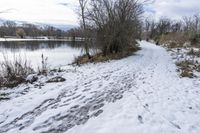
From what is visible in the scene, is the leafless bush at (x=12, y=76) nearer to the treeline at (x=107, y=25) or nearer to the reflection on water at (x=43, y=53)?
the reflection on water at (x=43, y=53)

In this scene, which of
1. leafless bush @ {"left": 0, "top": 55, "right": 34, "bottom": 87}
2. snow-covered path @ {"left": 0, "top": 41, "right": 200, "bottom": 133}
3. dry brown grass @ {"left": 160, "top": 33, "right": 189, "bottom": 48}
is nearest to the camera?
snow-covered path @ {"left": 0, "top": 41, "right": 200, "bottom": 133}

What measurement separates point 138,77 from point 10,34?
105 metres

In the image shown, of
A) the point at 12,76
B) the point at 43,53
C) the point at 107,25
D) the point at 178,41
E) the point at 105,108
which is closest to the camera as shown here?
the point at 105,108

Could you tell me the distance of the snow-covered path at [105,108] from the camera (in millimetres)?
4270

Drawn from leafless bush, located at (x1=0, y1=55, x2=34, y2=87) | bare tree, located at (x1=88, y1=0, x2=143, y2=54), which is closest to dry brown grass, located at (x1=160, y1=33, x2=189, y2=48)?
bare tree, located at (x1=88, y1=0, x2=143, y2=54)

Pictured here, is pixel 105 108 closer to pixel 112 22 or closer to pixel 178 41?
pixel 112 22

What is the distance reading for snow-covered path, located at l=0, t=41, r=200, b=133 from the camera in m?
4.27

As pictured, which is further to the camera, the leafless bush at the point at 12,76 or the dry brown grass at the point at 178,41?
the dry brown grass at the point at 178,41

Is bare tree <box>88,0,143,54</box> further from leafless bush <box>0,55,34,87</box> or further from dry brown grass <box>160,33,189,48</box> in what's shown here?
dry brown grass <box>160,33,189,48</box>

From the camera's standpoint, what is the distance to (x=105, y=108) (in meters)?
5.27

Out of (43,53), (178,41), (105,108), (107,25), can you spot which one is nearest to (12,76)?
(105,108)

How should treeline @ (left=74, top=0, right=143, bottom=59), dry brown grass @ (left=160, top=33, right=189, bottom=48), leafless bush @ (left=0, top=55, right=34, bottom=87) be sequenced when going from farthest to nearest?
dry brown grass @ (left=160, top=33, right=189, bottom=48) < treeline @ (left=74, top=0, right=143, bottom=59) < leafless bush @ (left=0, top=55, right=34, bottom=87)

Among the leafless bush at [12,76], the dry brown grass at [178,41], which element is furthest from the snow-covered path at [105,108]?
the dry brown grass at [178,41]

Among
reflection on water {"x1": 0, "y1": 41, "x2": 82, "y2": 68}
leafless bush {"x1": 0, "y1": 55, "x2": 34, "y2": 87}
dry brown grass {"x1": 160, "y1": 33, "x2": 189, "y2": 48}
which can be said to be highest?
dry brown grass {"x1": 160, "y1": 33, "x2": 189, "y2": 48}
